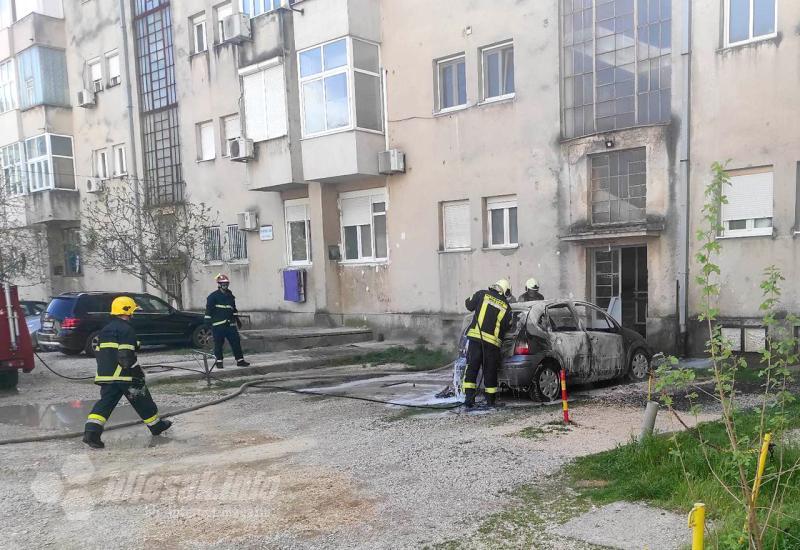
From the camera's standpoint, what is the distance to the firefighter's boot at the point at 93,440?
269 inches

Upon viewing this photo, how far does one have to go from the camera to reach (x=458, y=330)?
599 inches

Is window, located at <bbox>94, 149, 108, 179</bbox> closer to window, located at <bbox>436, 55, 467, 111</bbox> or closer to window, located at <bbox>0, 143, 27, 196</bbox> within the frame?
window, located at <bbox>0, 143, 27, 196</bbox>

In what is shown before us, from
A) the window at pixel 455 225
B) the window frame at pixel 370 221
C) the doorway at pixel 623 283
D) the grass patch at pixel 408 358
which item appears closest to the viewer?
the grass patch at pixel 408 358

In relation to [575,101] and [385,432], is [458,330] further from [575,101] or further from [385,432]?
[385,432]

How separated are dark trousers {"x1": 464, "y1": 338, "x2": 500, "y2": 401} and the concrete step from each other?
25.9 feet

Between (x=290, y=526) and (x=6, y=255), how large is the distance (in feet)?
74.8

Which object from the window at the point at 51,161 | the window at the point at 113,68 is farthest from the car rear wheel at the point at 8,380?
the window at the point at 51,161

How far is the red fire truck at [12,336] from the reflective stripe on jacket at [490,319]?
292 inches

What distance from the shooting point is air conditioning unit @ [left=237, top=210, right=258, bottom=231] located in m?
19.5

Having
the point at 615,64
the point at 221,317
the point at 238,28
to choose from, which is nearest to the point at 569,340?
→ the point at 221,317

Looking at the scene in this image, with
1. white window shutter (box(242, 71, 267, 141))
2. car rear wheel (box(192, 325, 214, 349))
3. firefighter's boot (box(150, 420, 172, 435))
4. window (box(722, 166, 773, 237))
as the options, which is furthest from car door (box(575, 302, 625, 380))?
white window shutter (box(242, 71, 267, 141))

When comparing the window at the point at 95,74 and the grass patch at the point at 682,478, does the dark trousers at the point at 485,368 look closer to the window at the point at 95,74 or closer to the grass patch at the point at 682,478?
the grass patch at the point at 682,478

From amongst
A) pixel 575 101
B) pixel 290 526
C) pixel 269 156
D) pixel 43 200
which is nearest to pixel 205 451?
pixel 290 526

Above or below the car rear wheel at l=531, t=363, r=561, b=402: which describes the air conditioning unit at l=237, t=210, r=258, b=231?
above
